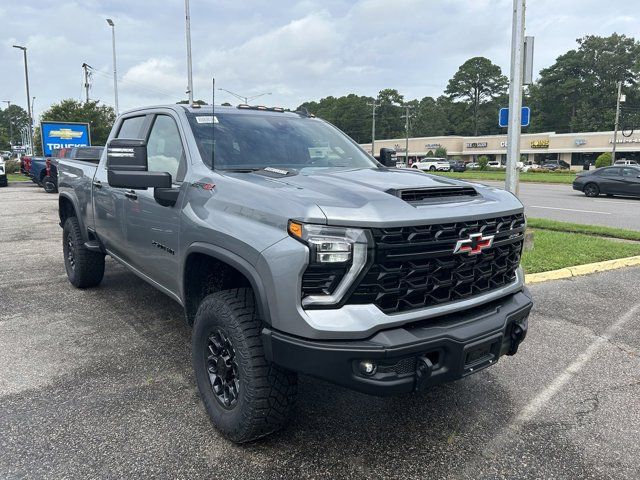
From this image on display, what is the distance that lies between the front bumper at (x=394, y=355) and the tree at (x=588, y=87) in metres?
93.7

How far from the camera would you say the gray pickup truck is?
232 cm

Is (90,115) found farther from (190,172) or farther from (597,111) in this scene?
(597,111)

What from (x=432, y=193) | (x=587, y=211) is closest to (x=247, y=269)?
(x=432, y=193)

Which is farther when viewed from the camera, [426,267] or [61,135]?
[61,135]

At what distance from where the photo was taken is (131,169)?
318 cm

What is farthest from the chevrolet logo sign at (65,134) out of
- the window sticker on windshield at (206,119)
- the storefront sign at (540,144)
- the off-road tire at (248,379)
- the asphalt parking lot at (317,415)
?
the storefront sign at (540,144)

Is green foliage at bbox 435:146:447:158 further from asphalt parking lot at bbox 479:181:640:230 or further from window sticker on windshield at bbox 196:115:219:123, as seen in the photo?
window sticker on windshield at bbox 196:115:219:123

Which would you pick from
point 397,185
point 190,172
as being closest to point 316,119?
point 190,172

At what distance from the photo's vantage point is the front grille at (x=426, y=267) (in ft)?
7.70

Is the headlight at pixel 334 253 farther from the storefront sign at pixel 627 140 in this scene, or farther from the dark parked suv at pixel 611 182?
the storefront sign at pixel 627 140

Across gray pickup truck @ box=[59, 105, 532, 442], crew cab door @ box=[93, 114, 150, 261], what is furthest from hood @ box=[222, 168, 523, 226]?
crew cab door @ box=[93, 114, 150, 261]

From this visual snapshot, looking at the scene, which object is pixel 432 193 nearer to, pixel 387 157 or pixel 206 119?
pixel 206 119

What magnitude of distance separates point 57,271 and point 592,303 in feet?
21.6

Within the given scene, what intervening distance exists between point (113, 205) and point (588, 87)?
10316 cm
